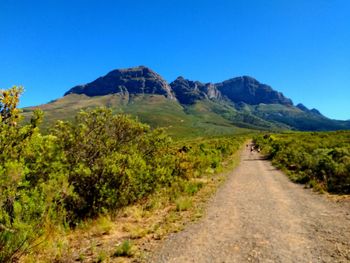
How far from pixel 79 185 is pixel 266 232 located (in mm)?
6789

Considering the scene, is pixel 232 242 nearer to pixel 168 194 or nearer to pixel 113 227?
pixel 113 227

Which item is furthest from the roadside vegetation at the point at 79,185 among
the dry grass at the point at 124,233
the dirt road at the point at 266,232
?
the dirt road at the point at 266,232

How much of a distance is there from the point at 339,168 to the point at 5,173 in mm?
18957

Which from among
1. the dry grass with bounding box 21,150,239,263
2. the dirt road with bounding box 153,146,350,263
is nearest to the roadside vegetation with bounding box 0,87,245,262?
the dry grass with bounding box 21,150,239,263

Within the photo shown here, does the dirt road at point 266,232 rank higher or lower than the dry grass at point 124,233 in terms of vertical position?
higher

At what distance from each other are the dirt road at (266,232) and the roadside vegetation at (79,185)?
4.55 feet

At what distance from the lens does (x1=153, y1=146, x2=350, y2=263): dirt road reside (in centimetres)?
875

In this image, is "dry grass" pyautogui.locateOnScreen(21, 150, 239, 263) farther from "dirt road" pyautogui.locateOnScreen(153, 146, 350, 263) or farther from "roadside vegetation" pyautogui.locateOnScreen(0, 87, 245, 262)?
"dirt road" pyautogui.locateOnScreen(153, 146, 350, 263)

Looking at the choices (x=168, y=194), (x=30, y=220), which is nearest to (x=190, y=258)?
(x=30, y=220)

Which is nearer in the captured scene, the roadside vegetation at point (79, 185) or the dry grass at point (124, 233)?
the roadside vegetation at point (79, 185)

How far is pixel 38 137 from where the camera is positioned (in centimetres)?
963

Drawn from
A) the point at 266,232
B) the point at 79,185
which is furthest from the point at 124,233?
the point at 266,232

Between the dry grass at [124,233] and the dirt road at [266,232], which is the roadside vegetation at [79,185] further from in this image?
the dirt road at [266,232]

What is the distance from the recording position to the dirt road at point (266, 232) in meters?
8.75
